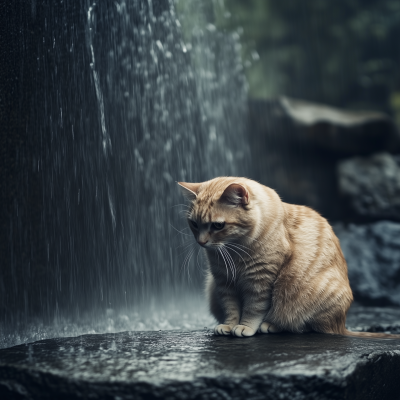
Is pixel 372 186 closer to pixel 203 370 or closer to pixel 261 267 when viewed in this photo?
pixel 261 267

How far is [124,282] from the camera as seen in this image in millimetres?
4148

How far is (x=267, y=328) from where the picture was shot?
228 centimetres

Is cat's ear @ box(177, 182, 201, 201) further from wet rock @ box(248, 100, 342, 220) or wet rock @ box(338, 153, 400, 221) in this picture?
wet rock @ box(248, 100, 342, 220)

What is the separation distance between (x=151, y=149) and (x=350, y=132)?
2690mm

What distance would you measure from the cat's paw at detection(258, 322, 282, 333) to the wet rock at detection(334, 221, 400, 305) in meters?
2.71

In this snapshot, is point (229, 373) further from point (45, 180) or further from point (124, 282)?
point (124, 282)

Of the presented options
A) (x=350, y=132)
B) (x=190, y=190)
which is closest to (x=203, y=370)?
(x=190, y=190)

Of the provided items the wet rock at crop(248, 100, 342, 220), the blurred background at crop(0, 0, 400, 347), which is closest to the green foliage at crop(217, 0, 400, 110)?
the blurred background at crop(0, 0, 400, 347)

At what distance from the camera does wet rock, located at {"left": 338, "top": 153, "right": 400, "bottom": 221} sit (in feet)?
17.4

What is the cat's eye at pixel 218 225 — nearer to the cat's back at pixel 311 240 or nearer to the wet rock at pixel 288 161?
the cat's back at pixel 311 240

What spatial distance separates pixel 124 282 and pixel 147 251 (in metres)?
0.45

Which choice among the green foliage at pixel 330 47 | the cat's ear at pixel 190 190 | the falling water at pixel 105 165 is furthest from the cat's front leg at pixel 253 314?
the green foliage at pixel 330 47

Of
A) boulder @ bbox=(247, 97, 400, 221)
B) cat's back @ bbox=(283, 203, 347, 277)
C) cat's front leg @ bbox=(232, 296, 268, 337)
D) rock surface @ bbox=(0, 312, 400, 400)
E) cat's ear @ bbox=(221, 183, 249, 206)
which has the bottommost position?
rock surface @ bbox=(0, 312, 400, 400)

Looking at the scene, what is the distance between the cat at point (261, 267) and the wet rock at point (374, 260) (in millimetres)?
2571
